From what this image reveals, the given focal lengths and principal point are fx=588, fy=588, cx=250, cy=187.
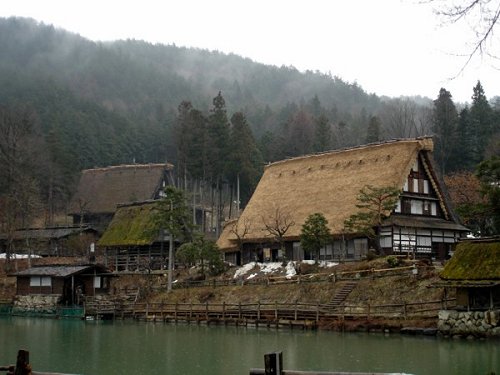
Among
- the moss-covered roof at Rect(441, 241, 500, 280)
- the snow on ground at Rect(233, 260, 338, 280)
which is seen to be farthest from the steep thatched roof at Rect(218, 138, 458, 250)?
the moss-covered roof at Rect(441, 241, 500, 280)

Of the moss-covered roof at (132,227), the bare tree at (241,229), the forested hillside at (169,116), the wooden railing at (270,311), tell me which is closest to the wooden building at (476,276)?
the wooden railing at (270,311)

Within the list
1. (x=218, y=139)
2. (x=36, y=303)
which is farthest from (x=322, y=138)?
(x=36, y=303)

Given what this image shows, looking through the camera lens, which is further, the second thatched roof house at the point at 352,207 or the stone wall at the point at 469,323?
the second thatched roof house at the point at 352,207

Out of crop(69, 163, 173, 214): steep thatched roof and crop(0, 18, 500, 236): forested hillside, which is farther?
crop(69, 163, 173, 214): steep thatched roof

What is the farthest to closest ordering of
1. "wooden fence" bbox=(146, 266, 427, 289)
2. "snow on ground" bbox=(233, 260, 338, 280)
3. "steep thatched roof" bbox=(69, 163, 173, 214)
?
"steep thatched roof" bbox=(69, 163, 173, 214), "snow on ground" bbox=(233, 260, 338, 280), "wooden fence" bbox=(146, 266, 427, 289)

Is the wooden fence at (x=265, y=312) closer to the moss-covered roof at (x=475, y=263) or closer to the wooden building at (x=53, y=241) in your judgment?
the moss-covered roof at (x=475, y=263)

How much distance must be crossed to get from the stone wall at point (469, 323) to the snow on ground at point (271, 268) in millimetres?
11959

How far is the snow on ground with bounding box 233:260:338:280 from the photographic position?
124 feet

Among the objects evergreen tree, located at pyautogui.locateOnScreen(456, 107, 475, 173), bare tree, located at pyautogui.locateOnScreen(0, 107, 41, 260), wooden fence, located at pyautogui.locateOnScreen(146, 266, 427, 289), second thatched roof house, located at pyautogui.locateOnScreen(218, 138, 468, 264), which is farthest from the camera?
evergreen tree, located at pyautogui.locateOnScreen(456, 107, 475, 173)

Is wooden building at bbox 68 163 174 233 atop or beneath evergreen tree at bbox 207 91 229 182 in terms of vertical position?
beneath

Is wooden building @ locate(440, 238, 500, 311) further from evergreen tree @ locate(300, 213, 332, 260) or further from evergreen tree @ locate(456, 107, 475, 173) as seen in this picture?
evergreen tree @ locate(456, 107, 475, 173)

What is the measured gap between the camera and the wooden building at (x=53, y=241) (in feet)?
170

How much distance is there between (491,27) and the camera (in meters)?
7.88

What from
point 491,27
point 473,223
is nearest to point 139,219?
point 473,223
